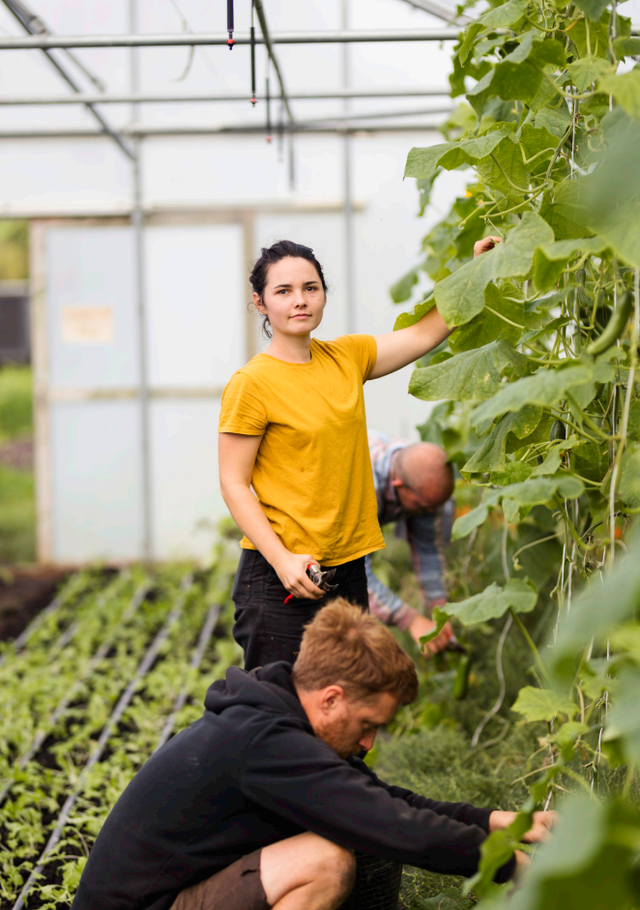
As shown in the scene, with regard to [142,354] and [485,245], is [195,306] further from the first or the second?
[485,245]

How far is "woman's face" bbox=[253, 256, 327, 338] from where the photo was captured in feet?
5.70

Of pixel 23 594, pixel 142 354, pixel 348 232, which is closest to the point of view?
pixel 23 594

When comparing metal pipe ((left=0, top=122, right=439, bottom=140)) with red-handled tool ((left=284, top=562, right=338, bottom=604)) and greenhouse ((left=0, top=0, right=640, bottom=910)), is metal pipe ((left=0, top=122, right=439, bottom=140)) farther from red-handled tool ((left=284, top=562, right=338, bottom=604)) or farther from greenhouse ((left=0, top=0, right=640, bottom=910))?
red-handled tool ((left=284, top=562, right=338, bottom=604))

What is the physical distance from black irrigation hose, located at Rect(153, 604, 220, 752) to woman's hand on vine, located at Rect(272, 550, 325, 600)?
81 centimetres

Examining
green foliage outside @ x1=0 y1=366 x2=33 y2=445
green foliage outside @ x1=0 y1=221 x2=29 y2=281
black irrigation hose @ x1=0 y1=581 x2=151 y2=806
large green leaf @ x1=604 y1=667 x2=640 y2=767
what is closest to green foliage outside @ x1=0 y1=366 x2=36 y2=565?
green foliage outside @ x1=0 y1=366 x2=33 y2=445

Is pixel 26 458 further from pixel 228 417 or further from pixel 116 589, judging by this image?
pixel 228 417

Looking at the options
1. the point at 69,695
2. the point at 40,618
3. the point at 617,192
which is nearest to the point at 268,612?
the point at 617,192

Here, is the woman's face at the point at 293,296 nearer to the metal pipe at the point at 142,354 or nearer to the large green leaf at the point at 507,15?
the large green leaf at the point at 507,15

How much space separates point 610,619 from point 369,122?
4.48 m

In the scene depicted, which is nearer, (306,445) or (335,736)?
(335,736)

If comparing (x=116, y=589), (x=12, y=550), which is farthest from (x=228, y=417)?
(x=12, y=550)

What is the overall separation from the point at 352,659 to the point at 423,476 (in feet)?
3.34

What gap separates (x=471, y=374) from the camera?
1.52 m

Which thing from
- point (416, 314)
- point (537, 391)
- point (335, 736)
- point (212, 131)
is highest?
point (212, 131)
